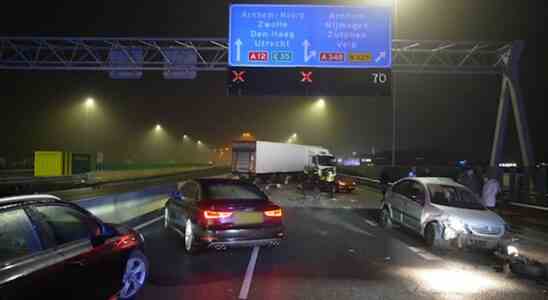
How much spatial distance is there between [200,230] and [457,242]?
17.6ft

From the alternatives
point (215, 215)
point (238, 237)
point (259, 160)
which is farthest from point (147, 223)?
point (259, 160)

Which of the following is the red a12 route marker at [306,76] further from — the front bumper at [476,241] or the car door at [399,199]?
the front bumper at [476,241]

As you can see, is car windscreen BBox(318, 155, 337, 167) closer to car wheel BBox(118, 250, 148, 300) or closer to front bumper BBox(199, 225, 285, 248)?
front bumper BBox(199, 225, 285, 248)

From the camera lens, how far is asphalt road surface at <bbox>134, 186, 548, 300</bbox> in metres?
5.80

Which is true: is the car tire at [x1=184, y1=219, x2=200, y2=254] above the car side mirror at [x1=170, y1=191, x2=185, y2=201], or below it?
below

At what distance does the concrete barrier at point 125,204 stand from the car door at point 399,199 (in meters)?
7.88

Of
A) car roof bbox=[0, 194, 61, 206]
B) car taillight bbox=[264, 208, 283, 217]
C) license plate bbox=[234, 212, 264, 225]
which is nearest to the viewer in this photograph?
car roof bbox=[0, 194, 61, 206]

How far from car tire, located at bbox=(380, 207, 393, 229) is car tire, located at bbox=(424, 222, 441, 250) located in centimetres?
224

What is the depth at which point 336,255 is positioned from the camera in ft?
26.8

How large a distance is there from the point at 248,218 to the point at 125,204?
6.37 m

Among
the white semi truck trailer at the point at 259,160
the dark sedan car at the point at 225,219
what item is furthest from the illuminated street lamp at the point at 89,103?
the dark sedan car at the point at 225,219

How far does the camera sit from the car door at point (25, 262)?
3.33 metres

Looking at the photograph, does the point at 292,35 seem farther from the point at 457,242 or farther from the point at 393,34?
the point at 457,242

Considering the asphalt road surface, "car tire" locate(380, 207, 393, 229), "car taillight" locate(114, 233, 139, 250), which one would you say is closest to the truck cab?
"car tire" locate(380, 207, 393, 229)
